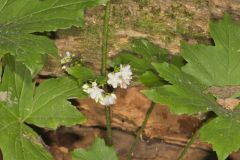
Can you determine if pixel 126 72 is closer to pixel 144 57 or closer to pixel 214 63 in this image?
pixel 144 57

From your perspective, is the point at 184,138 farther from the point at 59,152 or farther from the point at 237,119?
the point at 237,119

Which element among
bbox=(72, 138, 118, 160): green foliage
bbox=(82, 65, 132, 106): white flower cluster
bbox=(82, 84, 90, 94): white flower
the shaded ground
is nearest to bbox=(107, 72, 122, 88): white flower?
bbox=(82, 65, 132, 106): white flower cluster

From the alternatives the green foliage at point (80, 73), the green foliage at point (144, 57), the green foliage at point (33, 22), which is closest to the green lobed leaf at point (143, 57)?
the green foliage at point (144, 57)

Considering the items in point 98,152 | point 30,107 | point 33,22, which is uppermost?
point 33,22

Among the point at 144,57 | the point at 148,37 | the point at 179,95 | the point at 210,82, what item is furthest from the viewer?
the point at 148,37

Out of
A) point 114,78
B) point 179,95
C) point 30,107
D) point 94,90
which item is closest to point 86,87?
point 94,90

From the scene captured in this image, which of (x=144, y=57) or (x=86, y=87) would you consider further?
(x=144, y=57)

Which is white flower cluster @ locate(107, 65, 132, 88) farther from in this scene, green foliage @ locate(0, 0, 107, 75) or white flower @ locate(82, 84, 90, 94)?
green foliage @ locate(0, 0, 107, 75)

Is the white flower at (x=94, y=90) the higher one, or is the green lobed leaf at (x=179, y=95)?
the green lobed leaf at (x=179, y=95)

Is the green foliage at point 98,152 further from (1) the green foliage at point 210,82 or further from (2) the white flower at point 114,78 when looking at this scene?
(1) the green foliage at point 210,82
